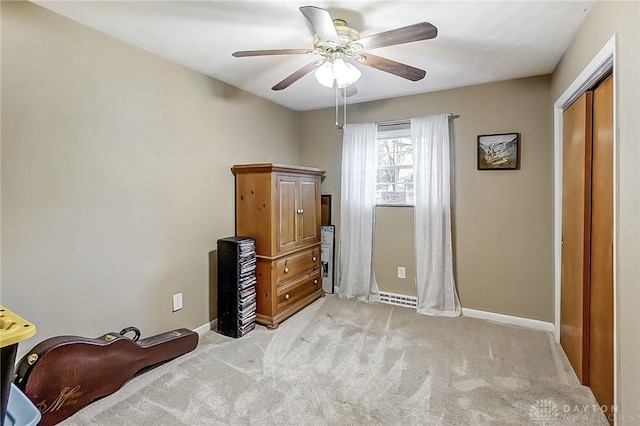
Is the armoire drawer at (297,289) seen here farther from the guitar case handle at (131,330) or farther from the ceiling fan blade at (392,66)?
the ceiling fan blade at (392,66)

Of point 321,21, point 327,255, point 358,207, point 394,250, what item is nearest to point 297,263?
point 327,255

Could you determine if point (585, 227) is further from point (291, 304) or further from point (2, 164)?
point (2, 164)

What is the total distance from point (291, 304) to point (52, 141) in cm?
235

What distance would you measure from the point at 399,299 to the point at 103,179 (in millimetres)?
3015

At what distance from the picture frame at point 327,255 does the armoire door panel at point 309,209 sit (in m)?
0.28

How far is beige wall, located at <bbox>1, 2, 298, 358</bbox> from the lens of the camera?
1.75 metres

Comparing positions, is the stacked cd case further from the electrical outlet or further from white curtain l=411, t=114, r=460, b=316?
white curtain l=411, t=114, r=460, b=316

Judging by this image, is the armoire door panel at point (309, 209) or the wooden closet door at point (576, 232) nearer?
the wooden closet door at point (576, 232)

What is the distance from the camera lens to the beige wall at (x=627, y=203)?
1.29 metres

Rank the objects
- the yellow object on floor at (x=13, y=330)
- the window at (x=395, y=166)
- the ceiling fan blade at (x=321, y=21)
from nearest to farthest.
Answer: the yellow object on floor at (x=13, y=330) → the ceiling fan blade at (x=321, y=21) → the window at (x=395, y=166)

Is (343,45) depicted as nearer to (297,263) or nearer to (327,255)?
(297,263)

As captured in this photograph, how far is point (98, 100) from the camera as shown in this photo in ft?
6.82

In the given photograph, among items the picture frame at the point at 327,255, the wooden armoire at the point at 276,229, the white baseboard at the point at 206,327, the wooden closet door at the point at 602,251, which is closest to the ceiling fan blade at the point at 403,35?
the wooden closet door at the point at 602,251

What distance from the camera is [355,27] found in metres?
1.98
